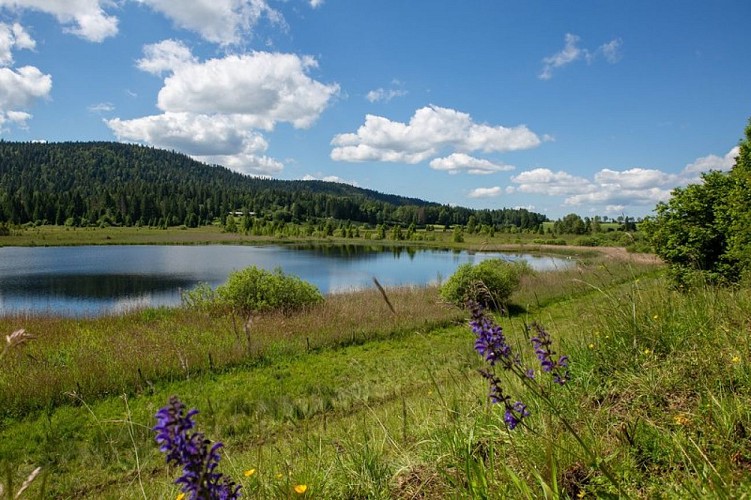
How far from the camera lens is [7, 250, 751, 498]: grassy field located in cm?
244

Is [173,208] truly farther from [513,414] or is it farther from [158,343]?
[513,414]

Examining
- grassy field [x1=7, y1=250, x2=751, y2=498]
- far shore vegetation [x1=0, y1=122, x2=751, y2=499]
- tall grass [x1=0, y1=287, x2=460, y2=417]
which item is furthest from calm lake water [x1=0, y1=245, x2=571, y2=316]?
grassy field [x1=7, y1=250, x2=751, y2=498]

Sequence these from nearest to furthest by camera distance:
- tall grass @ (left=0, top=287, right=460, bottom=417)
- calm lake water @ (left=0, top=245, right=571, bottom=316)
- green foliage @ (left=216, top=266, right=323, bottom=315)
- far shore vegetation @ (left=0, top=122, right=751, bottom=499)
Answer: far shore vegetation @ (left=0, top=122, right=751, bottom=499)
tall grass @ (left=0, top=287, right=460, bottom=417)
green foliage @ (left=216, top=266, right=323, bottom=315)
calm lake water @ (left=0, top=245, right=571, bottom=316)

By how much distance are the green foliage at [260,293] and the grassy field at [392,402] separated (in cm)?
111

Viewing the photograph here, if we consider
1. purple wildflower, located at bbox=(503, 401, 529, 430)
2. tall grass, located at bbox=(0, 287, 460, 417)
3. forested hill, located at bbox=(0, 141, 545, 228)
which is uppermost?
forested hill, located at bbox=(0, 141, 545, 228)

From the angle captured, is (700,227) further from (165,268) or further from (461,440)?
(165,268)

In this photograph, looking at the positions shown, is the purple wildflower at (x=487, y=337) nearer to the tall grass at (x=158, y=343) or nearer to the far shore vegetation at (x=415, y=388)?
the far shore vegetation at (x=415, y=388)

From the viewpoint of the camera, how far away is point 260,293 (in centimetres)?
1563

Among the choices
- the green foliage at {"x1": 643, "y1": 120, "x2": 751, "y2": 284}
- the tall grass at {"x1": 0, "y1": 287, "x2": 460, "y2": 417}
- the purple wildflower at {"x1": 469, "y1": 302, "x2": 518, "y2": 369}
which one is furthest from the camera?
the green foliage at {"x1": 643, "y1": 120, "x2": 751, "y2": 284}

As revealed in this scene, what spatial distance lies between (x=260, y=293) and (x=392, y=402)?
9.60 meters

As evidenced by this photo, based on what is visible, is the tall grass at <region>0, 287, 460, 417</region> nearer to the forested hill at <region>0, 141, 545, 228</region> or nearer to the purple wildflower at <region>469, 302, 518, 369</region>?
the purple wildflower at <region>469, 302, 518, 369</region>

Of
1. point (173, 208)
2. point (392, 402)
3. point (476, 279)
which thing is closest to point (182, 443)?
point (392, 402)

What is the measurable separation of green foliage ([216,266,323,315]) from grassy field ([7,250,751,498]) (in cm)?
111

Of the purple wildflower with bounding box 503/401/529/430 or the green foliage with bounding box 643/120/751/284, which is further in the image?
the green foliage with bounding box 643/120/751/284
